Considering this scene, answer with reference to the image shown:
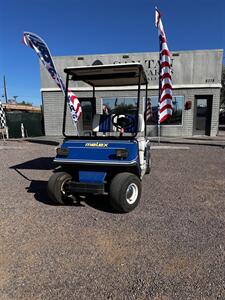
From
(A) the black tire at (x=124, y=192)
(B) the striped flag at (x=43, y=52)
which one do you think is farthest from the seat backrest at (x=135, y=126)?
(B) the striped flag at (x=43, y=52)

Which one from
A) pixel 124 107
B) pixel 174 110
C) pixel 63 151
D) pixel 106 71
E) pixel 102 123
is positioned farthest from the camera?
pixel 174 110

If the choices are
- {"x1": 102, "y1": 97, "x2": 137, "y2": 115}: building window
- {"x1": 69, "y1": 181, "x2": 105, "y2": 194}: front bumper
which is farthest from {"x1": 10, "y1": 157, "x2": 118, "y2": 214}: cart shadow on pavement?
{"x1": 102, "y1": 97, "x2": 137, "y2": 115}: building window

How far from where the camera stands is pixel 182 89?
13.3 m

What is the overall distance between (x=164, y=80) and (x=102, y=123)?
3.81 m

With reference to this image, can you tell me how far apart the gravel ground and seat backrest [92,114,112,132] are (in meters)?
1.43

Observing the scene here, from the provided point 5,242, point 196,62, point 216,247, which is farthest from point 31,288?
point 196,62

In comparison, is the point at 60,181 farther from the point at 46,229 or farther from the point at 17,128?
the point at 17,128

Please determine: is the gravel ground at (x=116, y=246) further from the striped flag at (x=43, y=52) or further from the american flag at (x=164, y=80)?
the american flag at (x=164, y=80)

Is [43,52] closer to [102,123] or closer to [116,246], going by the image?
[102,123]

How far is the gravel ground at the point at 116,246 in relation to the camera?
2.38m

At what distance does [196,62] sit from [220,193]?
973cm

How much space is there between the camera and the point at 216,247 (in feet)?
9.98

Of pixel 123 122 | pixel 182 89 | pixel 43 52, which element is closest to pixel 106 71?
pixel 123 122

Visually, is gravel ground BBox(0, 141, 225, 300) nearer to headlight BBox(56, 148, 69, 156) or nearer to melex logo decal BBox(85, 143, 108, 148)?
headlight BBox(56, 148, 69, 156)
